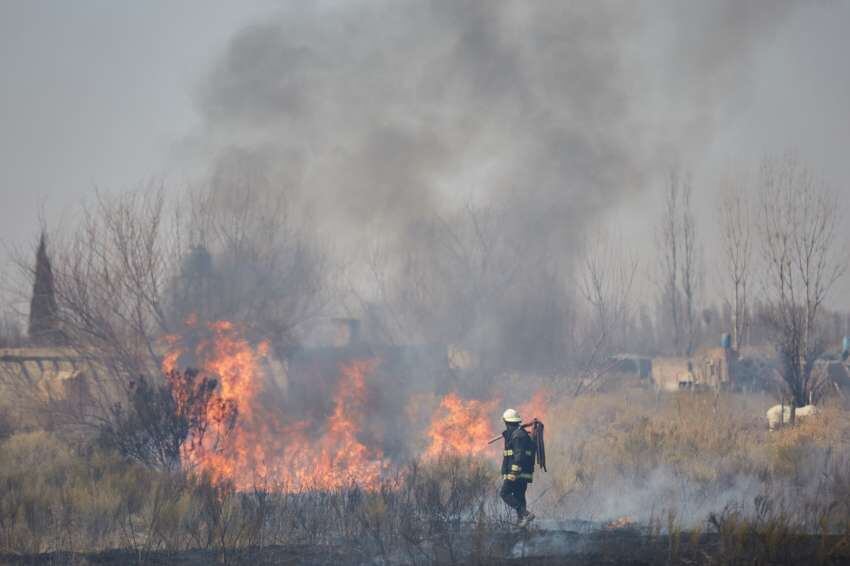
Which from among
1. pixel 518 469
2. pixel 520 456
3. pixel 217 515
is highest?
pixel 520 456

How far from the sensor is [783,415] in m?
19.0

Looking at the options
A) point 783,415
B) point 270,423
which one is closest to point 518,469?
point 270,423

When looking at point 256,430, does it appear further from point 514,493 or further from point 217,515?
→ point 514,493

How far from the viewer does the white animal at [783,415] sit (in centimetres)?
1858

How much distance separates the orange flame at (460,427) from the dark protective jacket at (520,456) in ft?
20.6

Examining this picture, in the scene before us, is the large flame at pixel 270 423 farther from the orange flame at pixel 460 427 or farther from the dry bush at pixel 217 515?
the dry bush at pixel 217 515

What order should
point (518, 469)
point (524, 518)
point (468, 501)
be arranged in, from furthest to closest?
1. point (468, 501)
2. point (518, 469)
3. point (524, 518)

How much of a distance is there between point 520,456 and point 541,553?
197cm

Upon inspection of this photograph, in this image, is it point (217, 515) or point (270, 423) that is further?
point (270, 423)

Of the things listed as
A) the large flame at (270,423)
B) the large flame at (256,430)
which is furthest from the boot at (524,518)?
the large flame at (270,423)

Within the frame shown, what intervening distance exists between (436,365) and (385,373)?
3371mm

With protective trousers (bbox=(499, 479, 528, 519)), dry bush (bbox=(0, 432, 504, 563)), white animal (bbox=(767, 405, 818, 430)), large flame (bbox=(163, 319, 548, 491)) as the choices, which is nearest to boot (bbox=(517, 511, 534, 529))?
protective trousers (bbox=(499, 479, 528, 519))

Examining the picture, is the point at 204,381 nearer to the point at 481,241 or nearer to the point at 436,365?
the point at 436,365

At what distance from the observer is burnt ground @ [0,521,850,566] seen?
8188 mm
